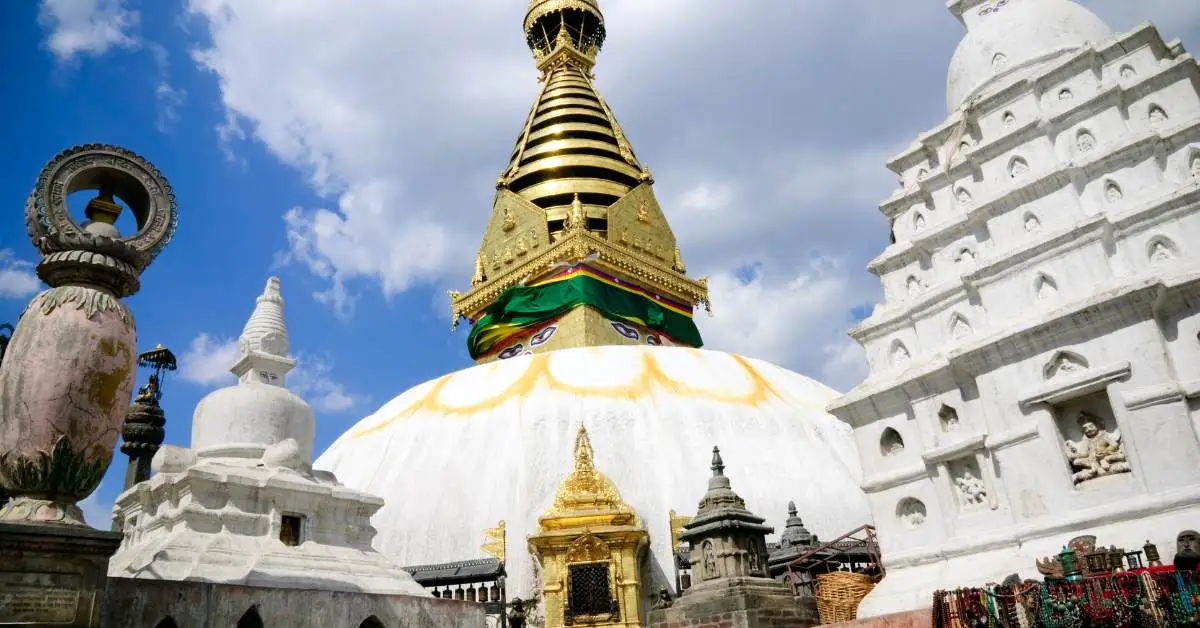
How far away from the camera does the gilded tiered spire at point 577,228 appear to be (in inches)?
1193

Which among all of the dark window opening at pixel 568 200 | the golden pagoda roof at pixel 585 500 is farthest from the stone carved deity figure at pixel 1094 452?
the dark window opening at pixel 568 200

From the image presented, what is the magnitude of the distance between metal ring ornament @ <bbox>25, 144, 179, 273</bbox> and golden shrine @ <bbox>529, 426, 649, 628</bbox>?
10723 millimetres

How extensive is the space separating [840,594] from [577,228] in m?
19.2

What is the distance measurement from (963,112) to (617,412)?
10782 millimetres

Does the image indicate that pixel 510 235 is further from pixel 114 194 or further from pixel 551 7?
pixel 114 194

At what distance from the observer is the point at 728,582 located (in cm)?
1370

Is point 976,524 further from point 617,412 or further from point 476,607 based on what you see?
point 617,412

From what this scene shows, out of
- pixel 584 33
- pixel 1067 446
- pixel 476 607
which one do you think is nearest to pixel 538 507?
pixel 476 607

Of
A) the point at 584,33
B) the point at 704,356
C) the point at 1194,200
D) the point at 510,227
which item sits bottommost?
the point at 1194,200

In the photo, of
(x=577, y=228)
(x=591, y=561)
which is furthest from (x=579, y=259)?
(x=591, y=561)

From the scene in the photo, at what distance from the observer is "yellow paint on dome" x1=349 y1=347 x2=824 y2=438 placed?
22375 millimetres

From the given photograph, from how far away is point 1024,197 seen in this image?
13.1 metres

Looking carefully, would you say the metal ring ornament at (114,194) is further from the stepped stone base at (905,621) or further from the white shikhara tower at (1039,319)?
the white shikhara tower at (1039,319)

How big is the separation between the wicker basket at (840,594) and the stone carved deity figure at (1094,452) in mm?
3923
